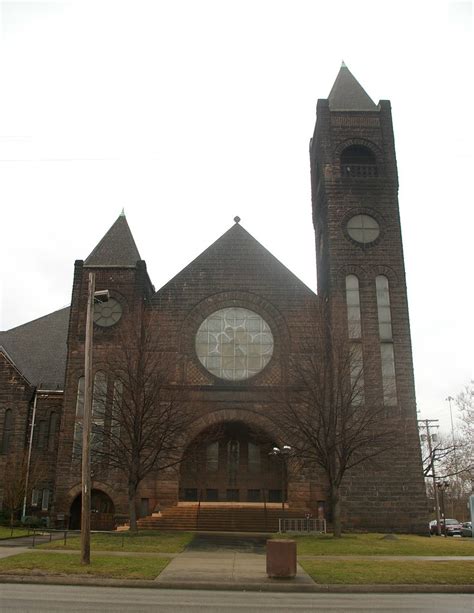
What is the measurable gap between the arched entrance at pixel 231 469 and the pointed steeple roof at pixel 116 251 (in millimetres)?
10753

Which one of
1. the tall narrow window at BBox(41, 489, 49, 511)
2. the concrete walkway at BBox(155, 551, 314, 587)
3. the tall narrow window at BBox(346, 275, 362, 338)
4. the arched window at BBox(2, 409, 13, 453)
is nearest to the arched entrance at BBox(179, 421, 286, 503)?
the tall narrow window at BBox(346, 275, 362, 338)

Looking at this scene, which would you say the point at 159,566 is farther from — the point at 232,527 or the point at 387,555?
the point at 232,527

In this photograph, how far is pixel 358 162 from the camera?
37000 mm

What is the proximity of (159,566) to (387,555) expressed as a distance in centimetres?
787

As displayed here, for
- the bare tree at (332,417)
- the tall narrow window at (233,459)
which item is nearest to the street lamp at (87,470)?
the bare tree at (332,417)

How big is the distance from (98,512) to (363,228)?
20.9m

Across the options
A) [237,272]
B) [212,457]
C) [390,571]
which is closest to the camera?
[390,571]

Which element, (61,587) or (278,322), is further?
(278,322)

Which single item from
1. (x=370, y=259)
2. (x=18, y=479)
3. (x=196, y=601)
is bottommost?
(x=196, y=601)

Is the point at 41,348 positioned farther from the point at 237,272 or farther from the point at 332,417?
the point at 332,417

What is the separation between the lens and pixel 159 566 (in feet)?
50.6

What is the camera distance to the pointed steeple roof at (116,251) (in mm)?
35000

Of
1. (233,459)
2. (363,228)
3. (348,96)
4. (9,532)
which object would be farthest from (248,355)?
(348,96)

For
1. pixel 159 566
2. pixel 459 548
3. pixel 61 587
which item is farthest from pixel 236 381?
pixel 61 587
